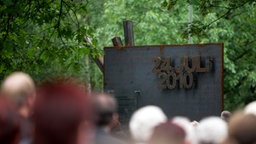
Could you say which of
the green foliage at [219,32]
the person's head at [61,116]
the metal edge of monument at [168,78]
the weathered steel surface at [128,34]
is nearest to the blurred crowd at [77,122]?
the person's head at [61,116]

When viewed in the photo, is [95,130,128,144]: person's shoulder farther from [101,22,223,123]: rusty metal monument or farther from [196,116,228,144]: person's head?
[101,22,223,123]: rusty metal monument

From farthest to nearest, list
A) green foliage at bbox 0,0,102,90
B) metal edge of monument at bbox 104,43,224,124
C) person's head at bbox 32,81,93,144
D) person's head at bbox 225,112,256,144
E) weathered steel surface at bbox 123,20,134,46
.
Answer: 1. weathered steel surface at bbox 123,20,134,46
2. metal edge of monument at bbox 104,43,224,124
3. green foliage at bbox 0,0,102,90
4. person's head at bbox 225,112,256,144
5. person's head at bbox 32,81,93,144

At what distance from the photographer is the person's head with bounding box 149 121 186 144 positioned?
498cm

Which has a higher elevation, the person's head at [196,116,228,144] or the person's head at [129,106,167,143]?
the person's head at [129,106,167,143]

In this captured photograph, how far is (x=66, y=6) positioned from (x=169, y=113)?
3.10 metres

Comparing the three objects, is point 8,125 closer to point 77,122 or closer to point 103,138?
point 77,122

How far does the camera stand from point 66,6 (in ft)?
54.0

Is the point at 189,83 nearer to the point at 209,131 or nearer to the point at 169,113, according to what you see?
the point at 169,113

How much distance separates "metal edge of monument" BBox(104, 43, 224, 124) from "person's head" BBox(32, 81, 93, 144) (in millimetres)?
12938

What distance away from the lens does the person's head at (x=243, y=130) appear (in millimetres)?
5441

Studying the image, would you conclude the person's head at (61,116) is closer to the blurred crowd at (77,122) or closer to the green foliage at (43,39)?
the blurred crowd at (77,122)

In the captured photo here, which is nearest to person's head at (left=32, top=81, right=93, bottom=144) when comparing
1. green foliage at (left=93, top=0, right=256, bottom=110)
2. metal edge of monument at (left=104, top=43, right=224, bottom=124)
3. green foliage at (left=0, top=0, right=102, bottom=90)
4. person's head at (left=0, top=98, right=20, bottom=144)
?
person's head at (left=0, top=98, right=20, bottom=144)

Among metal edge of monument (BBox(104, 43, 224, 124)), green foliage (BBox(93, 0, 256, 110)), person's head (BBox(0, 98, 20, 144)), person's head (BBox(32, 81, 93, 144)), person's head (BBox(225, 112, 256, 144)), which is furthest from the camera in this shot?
green foliage (BBox(93, 0, 256, 110))

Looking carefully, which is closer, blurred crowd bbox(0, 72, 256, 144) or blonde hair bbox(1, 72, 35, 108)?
blurred crowd bbox(0, 72, 256, 144)
